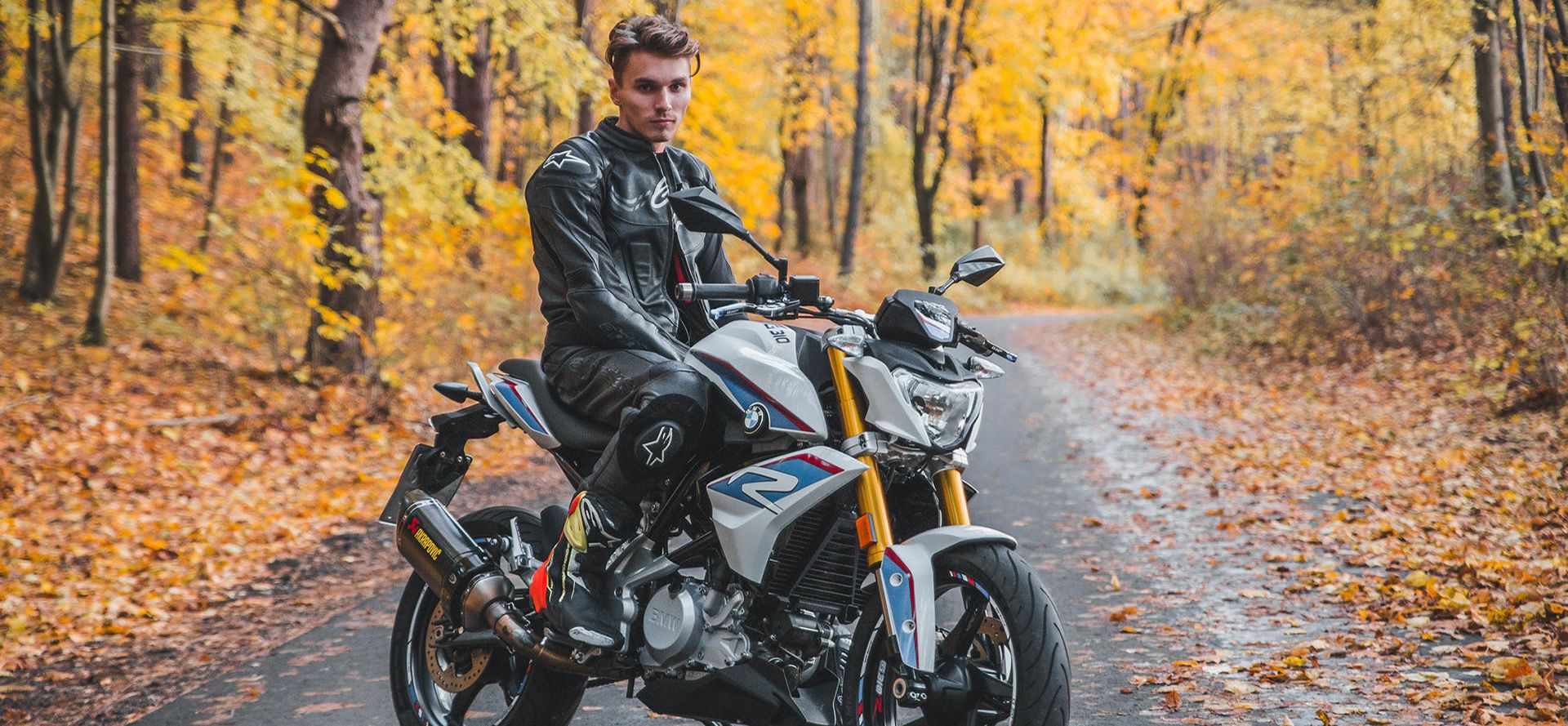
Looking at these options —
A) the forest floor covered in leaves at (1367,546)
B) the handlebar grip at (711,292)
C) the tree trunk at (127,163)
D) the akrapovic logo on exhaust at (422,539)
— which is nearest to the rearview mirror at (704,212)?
the handlebar grip at (711,292)

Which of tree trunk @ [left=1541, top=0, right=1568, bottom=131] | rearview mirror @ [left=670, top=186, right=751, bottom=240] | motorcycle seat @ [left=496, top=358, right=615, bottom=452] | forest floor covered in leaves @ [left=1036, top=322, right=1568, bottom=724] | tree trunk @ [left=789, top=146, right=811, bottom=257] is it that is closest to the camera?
rearview mirror @ [left=670, top=186, right=751, bottom=240]

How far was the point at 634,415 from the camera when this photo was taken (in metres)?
3.22

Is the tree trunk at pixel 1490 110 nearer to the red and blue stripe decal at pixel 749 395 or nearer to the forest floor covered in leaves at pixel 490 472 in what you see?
the forest floor covered in leaves at pixel 490 472

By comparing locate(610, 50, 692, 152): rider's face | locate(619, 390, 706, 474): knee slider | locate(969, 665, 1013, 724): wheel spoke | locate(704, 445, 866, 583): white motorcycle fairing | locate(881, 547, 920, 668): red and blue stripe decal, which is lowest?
locate(969, 665, 1013, 724): wheel spoke

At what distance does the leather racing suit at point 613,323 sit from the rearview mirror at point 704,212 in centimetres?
34

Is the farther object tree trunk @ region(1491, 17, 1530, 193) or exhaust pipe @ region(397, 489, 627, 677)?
tree trunk @ region(1491, 17, 1530, 193)

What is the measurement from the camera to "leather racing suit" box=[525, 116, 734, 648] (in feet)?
10.7

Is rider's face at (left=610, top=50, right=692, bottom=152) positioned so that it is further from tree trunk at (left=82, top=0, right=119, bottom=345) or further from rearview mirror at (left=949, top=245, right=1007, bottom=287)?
tree trunk at (left=82, top=0, right=119, bottom=345)

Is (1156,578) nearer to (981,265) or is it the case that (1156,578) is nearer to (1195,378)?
(981,265)

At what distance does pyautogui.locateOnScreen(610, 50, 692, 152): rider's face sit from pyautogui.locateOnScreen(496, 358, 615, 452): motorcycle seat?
2.92 ft

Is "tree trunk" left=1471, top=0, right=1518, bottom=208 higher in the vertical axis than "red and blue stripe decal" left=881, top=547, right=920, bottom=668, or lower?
higher

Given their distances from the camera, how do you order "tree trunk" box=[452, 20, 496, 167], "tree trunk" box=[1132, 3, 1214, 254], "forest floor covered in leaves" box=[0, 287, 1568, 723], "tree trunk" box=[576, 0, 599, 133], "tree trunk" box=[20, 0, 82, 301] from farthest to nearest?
"tree trunk" box=[1132, 3, 1214, 254] < "tree trunk" box=[452, 20, 496, 167] < "tree trunk" box=[576, 0, 599, 133] < "tree trunk" box=[20, 0, 82, 301] < "forest floor covered in leaves" box=[0, 287, 1568, 723]

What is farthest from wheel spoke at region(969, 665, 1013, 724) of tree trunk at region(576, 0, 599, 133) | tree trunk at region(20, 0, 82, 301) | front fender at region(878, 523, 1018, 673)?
tree trunk at region(576, 0, 599, 133)

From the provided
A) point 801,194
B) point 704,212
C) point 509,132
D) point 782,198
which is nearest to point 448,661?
point 704,212
